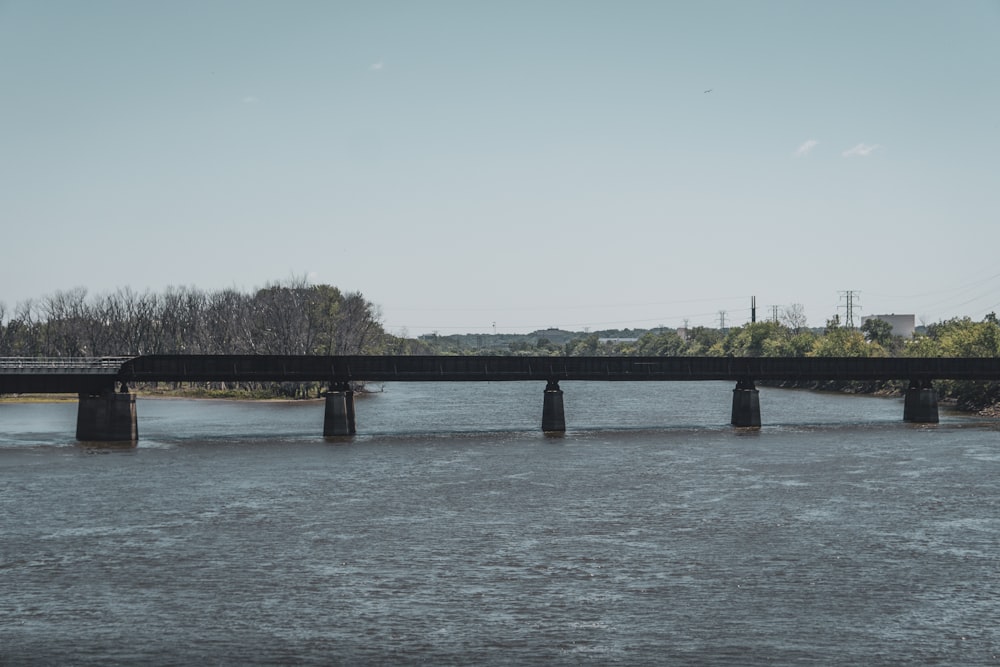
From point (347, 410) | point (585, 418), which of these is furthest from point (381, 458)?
point (585, 418)

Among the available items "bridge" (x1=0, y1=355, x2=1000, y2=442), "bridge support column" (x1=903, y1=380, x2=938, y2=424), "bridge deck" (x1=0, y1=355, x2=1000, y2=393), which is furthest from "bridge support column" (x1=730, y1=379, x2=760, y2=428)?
"bridge support column" (x1=903, y1=380, x2=938, y2=424)

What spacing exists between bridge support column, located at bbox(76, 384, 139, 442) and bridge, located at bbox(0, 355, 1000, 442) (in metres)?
0.07

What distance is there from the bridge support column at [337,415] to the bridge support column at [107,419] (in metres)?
13.7

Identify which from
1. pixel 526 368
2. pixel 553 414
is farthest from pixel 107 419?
pixel 553 414

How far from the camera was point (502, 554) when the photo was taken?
34906 mm

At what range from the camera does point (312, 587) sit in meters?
30.5

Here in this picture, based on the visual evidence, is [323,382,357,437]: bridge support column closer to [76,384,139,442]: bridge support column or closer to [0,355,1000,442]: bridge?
[0,355,1000,442]: bridge

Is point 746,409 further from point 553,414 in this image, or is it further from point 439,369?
point 439,369

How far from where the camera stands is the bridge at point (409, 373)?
2926 inches

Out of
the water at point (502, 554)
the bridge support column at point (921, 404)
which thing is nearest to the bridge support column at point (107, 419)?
the water at point (502, 554)

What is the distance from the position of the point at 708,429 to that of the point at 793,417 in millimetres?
18651

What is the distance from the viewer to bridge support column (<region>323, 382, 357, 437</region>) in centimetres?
7756

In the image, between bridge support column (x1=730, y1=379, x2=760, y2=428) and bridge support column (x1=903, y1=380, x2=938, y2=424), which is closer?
bridge support column (x1=730, y1=379, x2=760, y2=428)

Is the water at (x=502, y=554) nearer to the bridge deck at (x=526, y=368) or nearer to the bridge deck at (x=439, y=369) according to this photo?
the bridge deck at (x=439, y=369)
